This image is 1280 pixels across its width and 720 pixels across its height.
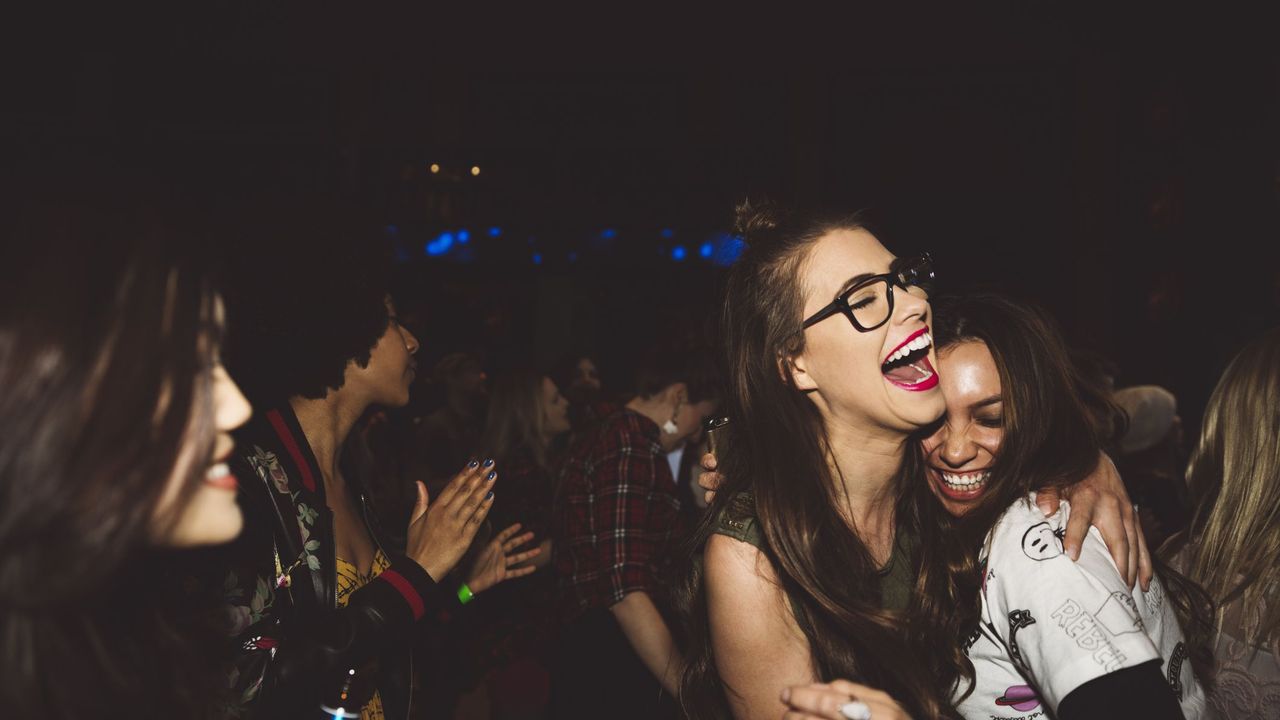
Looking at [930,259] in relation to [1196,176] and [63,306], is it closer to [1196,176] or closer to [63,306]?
[63,306]

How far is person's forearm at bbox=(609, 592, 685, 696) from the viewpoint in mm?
2674

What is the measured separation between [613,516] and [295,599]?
137 centimetres

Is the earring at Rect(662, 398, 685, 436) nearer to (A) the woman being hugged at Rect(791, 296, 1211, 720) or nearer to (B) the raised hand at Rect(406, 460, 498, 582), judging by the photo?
(B) the raised hand at Rect(406, 460, 498, 582)

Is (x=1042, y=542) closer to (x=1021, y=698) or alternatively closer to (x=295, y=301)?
(x=1021, y=698)

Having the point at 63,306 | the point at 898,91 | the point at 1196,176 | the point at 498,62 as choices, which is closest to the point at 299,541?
the point at 63,306

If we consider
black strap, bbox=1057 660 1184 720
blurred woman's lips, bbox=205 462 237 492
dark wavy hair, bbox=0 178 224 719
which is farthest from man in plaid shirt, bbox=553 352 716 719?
dark wavy hair, bbox=0 178 224 719

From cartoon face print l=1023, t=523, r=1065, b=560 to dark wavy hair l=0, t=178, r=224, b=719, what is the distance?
1317 millimetres

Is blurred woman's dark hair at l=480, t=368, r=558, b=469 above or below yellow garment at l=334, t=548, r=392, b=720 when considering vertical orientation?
above

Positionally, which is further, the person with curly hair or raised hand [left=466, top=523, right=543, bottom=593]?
raised hand [left=466, top=523, right=543, bottom=593]

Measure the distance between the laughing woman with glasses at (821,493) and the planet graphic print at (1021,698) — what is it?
10cm

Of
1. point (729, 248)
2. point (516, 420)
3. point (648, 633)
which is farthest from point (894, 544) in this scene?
point (516, 420)

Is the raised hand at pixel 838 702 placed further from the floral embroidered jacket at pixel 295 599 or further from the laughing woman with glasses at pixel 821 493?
the floral embroidered jacket at pixel 295 599

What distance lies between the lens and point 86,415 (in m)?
0.82

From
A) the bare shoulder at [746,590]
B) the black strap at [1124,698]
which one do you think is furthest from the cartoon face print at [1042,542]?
the bare shoulder at [746,590]
